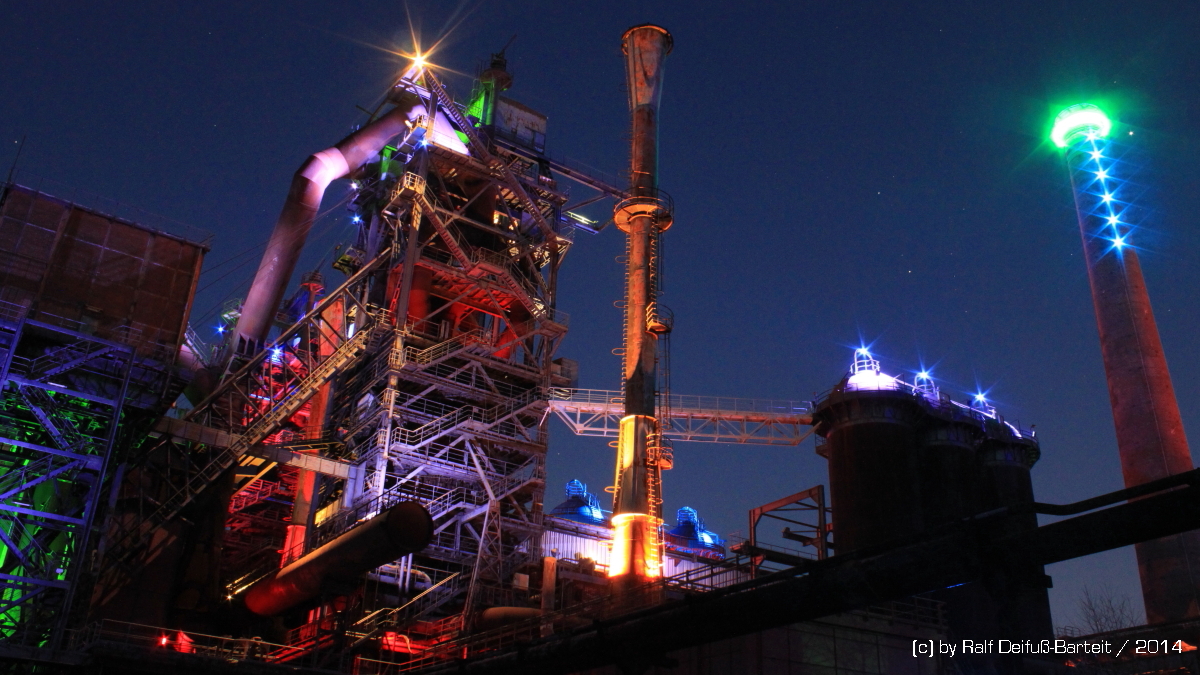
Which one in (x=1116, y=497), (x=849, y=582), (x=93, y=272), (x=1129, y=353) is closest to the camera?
(x=1116, y=497)

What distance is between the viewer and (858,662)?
30172 millimetres

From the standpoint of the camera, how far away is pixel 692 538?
211 ft

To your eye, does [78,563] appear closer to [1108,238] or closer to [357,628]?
[357,628]

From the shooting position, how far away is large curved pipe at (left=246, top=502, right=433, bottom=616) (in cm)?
3041

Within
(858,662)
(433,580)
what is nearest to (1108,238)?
(858,662)

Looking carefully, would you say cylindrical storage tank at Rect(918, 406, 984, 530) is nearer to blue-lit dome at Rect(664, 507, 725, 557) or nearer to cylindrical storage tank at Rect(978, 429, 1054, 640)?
cylindrical storage tank at Rect(978, 429, 1054, 640)

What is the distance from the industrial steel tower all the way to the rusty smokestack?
103ft

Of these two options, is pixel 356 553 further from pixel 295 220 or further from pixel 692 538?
pixel 692 538

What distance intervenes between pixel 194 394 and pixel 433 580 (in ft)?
51.6

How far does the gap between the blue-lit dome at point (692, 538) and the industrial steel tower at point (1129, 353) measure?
2416 cm

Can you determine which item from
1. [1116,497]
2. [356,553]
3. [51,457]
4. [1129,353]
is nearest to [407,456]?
[356,553]

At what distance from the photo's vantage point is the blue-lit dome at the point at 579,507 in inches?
2270

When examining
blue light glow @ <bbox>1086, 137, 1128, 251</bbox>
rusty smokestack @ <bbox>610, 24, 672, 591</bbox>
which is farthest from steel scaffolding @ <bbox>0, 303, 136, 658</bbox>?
blue light glow @ <bbox>1086, 137, 1128, 251</bbox>

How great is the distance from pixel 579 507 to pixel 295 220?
25.2m
